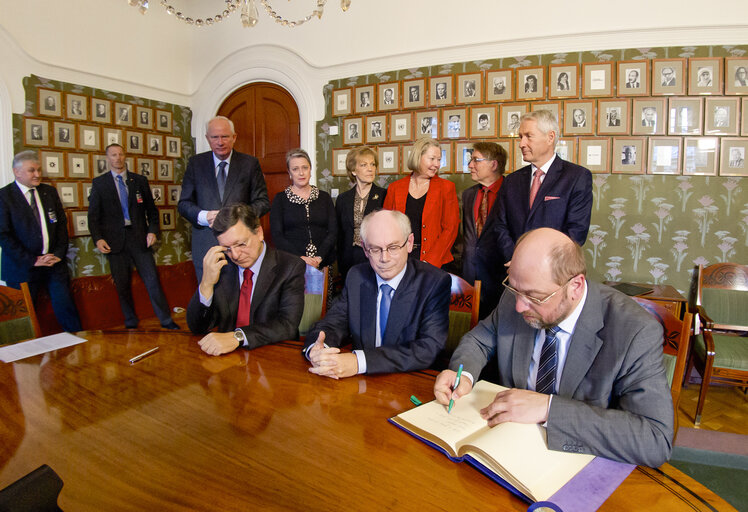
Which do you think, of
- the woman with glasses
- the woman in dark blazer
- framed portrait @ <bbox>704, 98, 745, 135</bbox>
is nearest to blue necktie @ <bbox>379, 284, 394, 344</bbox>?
the woman in dark blazer

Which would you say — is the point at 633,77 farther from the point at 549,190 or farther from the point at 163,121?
the point at 163,121

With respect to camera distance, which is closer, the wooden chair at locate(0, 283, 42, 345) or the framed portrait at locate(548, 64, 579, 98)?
the wooden chair at locate(0, 283, 42, 345)

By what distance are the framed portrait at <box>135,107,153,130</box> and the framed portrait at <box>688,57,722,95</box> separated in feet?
18.2

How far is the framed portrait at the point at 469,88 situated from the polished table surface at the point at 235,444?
3.35 m

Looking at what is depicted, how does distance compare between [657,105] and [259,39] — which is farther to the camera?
Answer: [259,39]

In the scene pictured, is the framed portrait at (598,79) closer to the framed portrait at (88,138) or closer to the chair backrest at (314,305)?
the chair backrest at (314,305)

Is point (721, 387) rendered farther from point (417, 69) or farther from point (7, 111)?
point (7, 111)

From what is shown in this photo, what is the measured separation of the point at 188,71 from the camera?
5941 millimetres

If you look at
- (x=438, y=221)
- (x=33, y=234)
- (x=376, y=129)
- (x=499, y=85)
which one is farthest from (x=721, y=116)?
(x=33, y=234)

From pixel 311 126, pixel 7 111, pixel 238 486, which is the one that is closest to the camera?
pixel 238 486

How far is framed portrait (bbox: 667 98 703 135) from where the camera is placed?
3.69 m

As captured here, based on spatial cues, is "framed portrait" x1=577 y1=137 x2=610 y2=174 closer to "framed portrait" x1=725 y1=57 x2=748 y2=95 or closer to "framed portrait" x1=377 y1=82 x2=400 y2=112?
"framed portrait" x1=725 y1=57 x2=748 y2=95

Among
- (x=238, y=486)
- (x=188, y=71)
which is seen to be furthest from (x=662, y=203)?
(x=188, y=71)

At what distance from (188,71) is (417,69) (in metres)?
3.23
